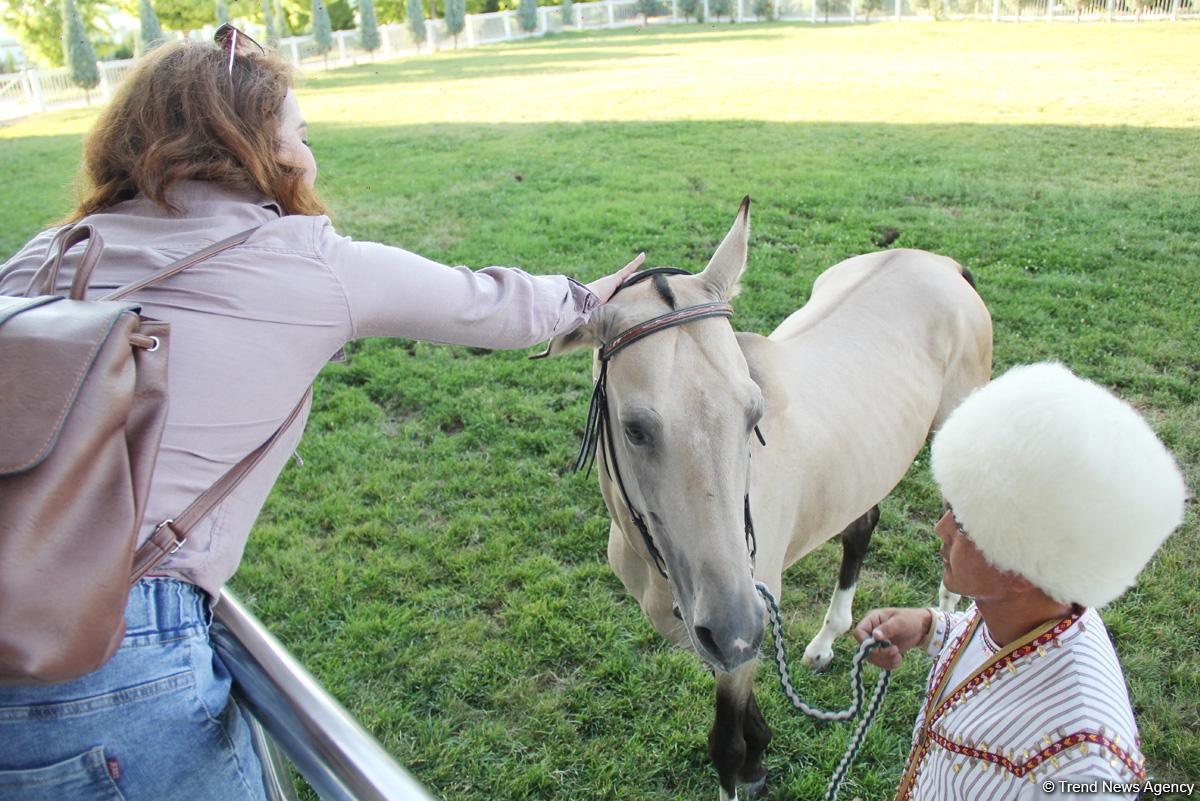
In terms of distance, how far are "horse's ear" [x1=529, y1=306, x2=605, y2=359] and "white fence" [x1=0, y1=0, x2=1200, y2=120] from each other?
98.3 ft

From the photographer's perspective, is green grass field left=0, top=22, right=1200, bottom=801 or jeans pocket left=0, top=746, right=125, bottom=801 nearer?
jeans pocket left=0, top=746, right=125, bottom=801

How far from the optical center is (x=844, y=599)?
362cm

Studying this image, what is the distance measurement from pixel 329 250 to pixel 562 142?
12857mm

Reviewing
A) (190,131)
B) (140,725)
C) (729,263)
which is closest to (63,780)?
(140,725)

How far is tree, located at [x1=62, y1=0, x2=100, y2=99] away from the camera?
2853 centimetres

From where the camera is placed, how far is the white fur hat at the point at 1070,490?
1349 millimetres

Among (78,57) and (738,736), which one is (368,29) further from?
(738,736)

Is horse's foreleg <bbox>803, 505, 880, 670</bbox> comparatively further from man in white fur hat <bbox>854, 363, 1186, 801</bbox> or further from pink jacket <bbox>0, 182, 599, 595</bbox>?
pink jacket <bbox>0, 182, 599, 595</bbox>

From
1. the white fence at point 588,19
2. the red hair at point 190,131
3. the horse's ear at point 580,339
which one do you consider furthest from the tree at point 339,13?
the horse's ear at point 580,339

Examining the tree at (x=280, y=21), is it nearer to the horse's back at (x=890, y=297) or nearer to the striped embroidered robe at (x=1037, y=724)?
the horse's back at (x=890, y=297)

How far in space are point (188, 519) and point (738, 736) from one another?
2.11 meters

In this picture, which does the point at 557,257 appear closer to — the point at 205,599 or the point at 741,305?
the point at 741,305

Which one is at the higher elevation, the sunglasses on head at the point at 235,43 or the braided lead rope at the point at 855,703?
the sunglasses on head at the point at 235,43

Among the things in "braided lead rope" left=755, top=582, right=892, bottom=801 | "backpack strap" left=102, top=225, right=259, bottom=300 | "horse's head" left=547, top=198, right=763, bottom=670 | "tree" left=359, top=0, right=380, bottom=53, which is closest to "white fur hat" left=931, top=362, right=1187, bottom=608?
"braided lead rope" left=755, top=582, right=892, bottom=801
